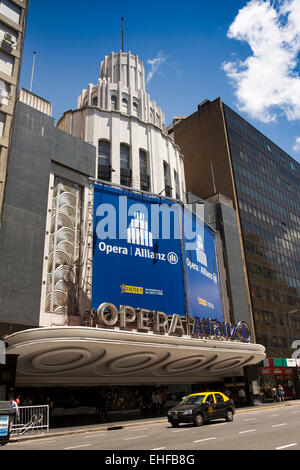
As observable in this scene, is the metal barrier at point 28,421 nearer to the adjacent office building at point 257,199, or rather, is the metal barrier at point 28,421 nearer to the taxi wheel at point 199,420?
the taxi wheel at point 199,420

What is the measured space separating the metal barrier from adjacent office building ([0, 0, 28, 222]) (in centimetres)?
1227

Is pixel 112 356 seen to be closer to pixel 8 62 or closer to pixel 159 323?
pixel 159 323

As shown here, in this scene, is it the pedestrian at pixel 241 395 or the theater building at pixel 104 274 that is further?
the pedestrian at pixel 241 395

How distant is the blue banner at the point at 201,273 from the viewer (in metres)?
33.8

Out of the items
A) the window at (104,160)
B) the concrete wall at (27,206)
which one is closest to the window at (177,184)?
the window at (104,160)

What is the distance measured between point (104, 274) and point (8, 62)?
17263 mm

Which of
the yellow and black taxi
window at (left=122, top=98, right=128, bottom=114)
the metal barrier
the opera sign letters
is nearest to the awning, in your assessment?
the opera sign letters

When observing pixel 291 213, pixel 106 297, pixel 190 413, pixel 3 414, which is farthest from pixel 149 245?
pixel 291 213

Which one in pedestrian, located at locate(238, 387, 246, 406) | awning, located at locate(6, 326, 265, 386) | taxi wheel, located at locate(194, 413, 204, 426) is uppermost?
awning, located at locate(6, 326, 265, 386)

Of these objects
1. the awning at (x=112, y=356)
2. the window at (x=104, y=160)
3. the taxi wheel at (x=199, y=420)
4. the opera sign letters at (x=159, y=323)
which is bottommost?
the taxi wheel at (x=199, y=420)

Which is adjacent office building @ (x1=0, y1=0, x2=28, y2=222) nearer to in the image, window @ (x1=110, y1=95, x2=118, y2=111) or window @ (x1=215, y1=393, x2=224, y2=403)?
window @ (x1=110, y1=95, x2=118, y2=111)

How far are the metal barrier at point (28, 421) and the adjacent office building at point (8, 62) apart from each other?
1227cm

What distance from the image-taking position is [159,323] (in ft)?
88.9

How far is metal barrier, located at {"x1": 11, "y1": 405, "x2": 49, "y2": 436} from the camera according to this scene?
17.8 metres
